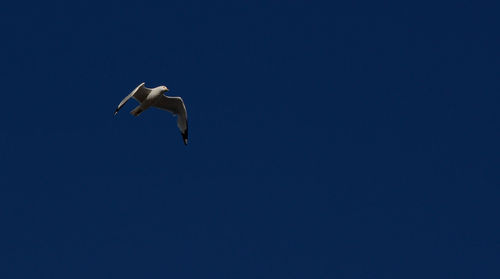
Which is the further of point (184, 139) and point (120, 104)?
point (184, 139)

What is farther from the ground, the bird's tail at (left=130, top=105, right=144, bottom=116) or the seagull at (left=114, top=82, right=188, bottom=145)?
the seagull at (left=114, top=82, right=188, bottom=145)

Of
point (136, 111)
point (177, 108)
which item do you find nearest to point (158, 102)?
point (177, 108)

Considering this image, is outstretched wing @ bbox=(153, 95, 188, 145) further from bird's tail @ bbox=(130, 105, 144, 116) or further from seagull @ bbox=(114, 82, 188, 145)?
bird's tail @ bbox=(130, 105, 144, 116)

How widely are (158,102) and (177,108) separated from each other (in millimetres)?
968

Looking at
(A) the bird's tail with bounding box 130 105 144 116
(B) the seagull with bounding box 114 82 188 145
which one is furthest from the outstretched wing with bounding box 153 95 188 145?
(A) the bird's tail with bounding box 130 105 144 116

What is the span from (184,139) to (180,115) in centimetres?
96

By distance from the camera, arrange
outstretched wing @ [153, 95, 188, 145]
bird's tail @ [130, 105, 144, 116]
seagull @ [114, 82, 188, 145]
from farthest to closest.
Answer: outstretched wing @ [153, 95, 188, 145] → seagull @ [114, 82, 188, 145] → bird's tail @ [130, 105, 144, 116]

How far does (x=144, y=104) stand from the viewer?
3369 centimetres

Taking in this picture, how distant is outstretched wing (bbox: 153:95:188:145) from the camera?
35500 millimetres

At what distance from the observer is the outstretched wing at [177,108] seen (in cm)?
3550

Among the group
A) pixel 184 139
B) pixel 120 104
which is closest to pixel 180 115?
pixel 184 139

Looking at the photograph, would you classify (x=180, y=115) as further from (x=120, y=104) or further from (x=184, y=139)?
(x=120, y=104)

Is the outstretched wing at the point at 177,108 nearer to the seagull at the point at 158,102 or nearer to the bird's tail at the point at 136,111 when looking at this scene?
the seagull at the point at 158,102

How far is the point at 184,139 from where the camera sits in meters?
36.5
